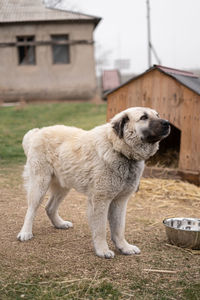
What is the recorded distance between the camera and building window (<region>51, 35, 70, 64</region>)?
18531 millimetres

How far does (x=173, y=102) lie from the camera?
6430mm

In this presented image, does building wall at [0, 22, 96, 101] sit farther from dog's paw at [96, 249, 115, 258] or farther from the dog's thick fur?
dog's paw at [96, 249, 115, 258]

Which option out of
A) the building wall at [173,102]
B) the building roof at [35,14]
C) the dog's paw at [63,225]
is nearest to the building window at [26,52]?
the building roof at [35,14]

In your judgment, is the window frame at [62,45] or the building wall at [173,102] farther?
the window frame at [62,45]

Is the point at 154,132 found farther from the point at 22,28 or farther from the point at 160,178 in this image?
the point at 22,28

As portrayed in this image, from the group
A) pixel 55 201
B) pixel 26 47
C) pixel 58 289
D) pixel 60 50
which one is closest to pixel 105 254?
pixel 58 289

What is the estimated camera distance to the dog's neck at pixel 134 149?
12.1 feet

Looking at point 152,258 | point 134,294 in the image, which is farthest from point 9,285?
point 152,258

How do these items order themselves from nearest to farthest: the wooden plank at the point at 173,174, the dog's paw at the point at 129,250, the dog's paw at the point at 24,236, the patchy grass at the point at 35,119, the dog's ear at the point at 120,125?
the dog's ear at the point at 120,125 → the dog's paw at the point at 129,250 → the dog's paw at the point at 24,236 → the wooden plank at the point at 173,174 → the patchy grass at the point at 35,119

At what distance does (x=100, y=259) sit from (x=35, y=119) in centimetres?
1077

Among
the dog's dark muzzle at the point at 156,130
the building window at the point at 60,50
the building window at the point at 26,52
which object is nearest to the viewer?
the dog's dark muzzle at the point at 156,130

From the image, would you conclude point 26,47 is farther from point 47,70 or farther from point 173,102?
point 173,102

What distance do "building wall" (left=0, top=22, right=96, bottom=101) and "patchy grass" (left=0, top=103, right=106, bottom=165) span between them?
218 centimetres

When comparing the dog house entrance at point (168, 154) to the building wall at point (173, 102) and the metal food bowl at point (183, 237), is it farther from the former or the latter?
the metal food bowl at point (183, 237)
